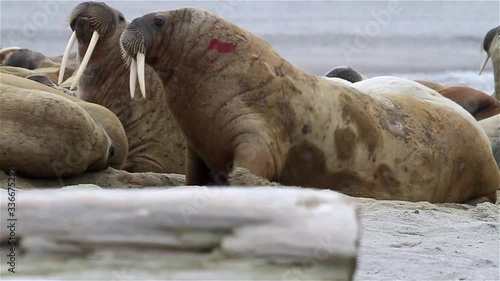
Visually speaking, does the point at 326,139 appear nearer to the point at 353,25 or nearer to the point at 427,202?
the point at 427,202

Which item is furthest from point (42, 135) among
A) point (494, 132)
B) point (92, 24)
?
point (494, 132)

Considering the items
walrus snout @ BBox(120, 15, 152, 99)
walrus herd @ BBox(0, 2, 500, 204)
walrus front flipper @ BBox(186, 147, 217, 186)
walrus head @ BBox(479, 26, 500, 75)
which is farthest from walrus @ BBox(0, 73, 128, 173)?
walrus head @ BBox(479, 26, 500, 75)

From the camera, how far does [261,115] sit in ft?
16.7

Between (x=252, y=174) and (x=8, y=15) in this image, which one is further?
(x=8, y=15)

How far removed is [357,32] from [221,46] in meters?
31.7

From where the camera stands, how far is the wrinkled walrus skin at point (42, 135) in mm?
4922

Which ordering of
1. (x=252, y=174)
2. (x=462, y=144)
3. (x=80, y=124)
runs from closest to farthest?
1. (x=252, y=174)
2. (x=80, y=124)
3. (x=462, y=144)

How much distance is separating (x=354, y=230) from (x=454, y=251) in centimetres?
191

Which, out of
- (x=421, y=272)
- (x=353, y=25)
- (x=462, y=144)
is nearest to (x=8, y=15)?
(x=353, y=25)

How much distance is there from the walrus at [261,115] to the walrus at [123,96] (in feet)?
3.96

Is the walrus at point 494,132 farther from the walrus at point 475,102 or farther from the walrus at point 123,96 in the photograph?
the walrus at point 123,96

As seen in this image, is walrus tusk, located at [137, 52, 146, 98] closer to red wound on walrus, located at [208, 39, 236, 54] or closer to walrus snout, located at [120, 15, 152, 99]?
walrus snout, located at [120, 15, 152, 99]

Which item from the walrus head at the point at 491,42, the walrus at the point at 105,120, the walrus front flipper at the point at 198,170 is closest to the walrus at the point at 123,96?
the walrus at the point at 105,120

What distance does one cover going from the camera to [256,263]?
201cm
